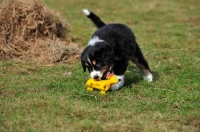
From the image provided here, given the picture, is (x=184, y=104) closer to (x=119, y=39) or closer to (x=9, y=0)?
(x=119, y=39)

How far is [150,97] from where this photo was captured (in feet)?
21.0

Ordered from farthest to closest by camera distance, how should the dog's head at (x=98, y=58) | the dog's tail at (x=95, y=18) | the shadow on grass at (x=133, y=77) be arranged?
the dog's tail at (x=95, y=18), the shadow on grass at (x=133, y=77), the dog's head at (x=98, y=58)

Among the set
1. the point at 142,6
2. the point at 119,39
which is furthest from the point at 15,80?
the point at 142,6

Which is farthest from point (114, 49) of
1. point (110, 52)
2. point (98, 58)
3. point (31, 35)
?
point (31, 35)

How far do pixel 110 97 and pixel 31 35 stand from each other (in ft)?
13.6

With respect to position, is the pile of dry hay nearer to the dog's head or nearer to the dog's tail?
the dog's tail

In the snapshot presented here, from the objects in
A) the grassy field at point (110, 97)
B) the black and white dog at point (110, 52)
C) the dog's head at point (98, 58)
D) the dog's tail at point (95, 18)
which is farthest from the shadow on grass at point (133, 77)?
the dog's tail at point (95, 18)

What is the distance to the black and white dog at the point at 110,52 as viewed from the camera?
245 inches

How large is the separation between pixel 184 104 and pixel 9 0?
570 cm

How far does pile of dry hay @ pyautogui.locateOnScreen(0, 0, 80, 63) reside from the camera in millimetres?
9094

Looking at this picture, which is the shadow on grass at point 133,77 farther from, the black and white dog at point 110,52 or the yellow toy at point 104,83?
the yellow toy at point 104,83

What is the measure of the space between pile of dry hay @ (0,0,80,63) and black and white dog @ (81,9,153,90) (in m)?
2.42

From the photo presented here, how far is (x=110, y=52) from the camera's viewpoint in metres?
6.27

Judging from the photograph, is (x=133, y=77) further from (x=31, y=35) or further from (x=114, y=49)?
(x=31, y=35)
